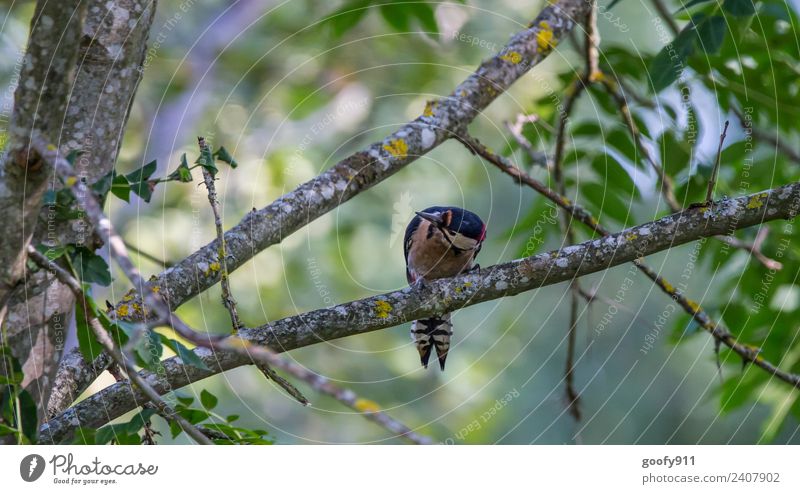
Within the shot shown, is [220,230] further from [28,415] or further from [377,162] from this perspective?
[377,162]

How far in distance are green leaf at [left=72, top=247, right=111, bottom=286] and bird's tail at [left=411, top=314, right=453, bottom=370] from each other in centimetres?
187

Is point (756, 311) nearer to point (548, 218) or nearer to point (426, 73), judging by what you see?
point (548, 218)

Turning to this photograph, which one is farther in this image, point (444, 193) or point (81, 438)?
point (444, 193)

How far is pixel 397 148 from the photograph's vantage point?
2.85m

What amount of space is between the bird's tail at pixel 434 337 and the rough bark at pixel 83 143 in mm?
1604

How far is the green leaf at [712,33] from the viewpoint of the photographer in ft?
9.37

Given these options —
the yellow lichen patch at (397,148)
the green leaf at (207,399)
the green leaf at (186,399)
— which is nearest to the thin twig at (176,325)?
the green leaf at (186,399)

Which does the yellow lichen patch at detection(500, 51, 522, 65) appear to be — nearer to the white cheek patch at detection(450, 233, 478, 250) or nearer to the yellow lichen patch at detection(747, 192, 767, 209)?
the white cheek patch at detection(450, 233, 478, 250)

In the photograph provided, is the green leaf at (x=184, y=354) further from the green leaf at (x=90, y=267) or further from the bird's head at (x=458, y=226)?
the bird's head at (x=458, y=226)

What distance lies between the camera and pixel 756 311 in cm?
347

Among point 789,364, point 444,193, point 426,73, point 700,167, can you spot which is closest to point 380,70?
point 426,73

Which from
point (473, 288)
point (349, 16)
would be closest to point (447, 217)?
point (473, 288)

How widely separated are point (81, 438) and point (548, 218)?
7.31ft

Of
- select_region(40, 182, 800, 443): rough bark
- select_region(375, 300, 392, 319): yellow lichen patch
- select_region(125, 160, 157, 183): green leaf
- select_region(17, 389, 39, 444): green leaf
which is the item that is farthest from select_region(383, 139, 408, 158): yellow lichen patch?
select_region(17, 389, 39, 444): green leaf
